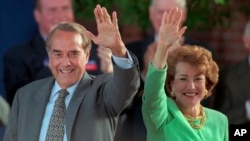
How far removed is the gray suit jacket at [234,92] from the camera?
207 inches

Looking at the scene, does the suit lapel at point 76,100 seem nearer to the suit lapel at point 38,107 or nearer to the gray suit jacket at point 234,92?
the suit lapel at point 38,107

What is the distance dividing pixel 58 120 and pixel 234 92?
1763 mm

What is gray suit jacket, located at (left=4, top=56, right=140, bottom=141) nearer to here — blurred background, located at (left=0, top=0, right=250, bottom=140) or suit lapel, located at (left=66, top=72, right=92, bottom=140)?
suit lapel, located at (left=66, top=72, right=92, bottom=140)

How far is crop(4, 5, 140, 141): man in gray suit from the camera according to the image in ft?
12.2

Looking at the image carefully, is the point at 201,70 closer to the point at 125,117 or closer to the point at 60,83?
the point at 60,83

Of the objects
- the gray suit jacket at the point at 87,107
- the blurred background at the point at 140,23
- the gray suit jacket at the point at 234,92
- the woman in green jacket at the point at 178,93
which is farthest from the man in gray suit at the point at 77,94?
the gray suit jacket at the point at 234,92

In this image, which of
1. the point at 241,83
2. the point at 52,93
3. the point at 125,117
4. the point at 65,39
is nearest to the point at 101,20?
the point at 65,39


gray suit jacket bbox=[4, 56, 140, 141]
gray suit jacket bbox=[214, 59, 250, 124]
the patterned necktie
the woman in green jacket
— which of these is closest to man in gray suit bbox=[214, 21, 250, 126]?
gray suit jacket bbox=[214, 59, 250, 124]

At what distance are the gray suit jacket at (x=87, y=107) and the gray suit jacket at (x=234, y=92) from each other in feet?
5.03

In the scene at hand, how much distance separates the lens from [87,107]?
385 centimetres

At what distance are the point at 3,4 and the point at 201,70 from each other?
1901 mm

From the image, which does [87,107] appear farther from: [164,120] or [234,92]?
[234,92]

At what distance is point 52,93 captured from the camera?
399 cm

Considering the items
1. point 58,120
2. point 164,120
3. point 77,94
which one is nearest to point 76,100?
point 77,94
